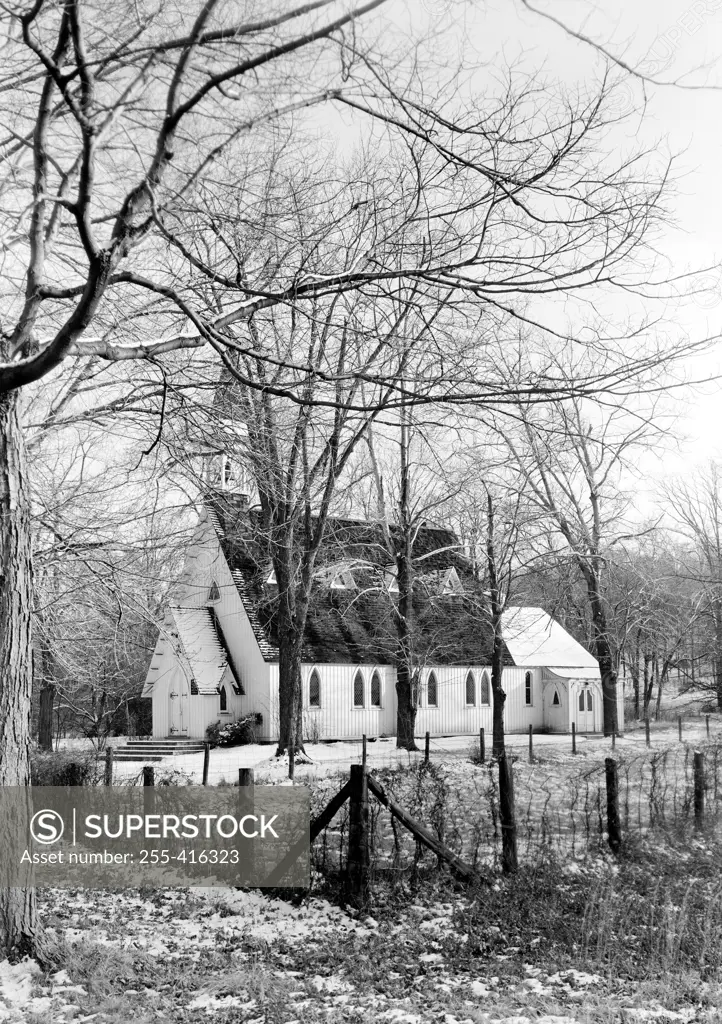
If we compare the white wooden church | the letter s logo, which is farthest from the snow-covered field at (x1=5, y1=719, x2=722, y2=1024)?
the white wooden church

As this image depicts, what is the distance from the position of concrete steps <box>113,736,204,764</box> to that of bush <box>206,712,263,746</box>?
1.66 feet

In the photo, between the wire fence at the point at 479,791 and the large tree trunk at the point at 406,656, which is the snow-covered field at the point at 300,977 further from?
the large tree trunk at the point at 406,656

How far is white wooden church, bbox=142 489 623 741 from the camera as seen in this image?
101 feet

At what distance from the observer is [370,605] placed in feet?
119

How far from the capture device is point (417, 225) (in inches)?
259

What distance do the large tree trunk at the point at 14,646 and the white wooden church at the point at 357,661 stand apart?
19.7m

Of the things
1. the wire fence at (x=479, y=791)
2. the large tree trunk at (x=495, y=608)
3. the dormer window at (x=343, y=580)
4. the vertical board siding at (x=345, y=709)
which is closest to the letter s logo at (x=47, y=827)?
the wire fence at (x=479, y=791)

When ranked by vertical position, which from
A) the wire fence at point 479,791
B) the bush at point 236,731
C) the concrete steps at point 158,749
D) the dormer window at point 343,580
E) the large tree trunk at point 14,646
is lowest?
the concrete steps at point 158,749

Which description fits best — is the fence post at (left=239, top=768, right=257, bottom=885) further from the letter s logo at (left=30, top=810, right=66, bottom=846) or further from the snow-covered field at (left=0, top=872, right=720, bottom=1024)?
the letter s logo at (left=30, top=810, right=66, bottom=846)

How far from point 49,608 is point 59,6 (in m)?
8.17

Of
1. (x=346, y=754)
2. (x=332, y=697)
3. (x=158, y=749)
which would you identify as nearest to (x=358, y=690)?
(x=332, y=697)

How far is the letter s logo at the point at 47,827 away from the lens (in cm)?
1166

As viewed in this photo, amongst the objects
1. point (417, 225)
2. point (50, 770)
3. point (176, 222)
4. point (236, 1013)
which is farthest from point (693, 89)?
point (50, 770)

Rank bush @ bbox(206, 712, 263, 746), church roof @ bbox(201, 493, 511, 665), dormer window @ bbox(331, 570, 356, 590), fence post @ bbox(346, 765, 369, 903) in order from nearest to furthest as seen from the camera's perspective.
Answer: fence post @ bbox(346, 765, 369, 903) → dormer window @ bbox(331, 570, 356, 590) → church roof @ bbox(201, 493, 511, 665) → bush @ bbox(206, 712, 263, 746)
